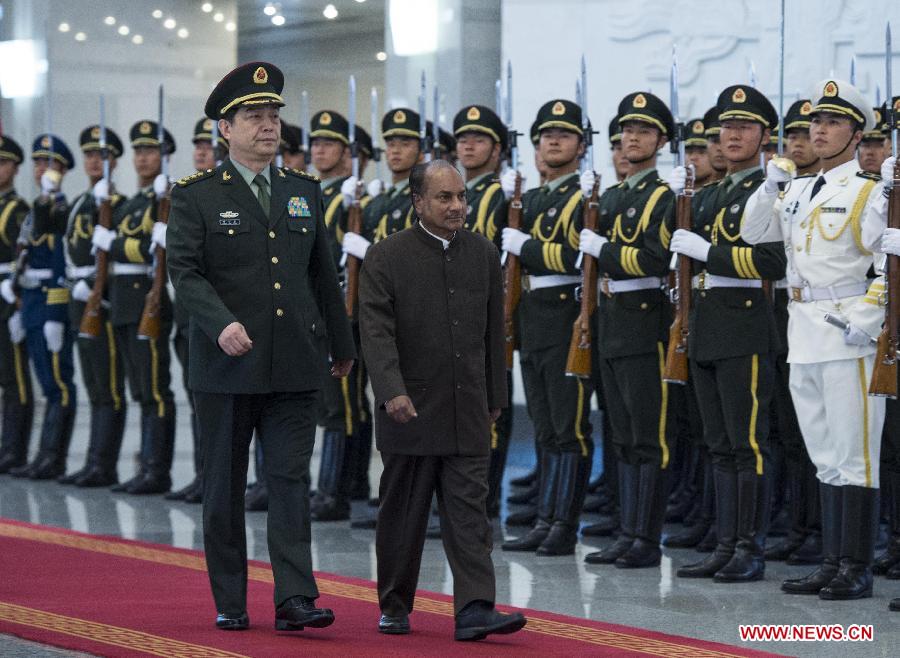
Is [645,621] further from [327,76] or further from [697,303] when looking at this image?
[327,76]

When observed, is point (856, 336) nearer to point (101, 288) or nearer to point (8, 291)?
point (101, 288)

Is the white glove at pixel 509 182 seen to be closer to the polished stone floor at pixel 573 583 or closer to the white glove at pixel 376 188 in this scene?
the white glove at pixel 376 188

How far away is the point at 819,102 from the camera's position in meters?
5.80

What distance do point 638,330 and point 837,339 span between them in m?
0.99

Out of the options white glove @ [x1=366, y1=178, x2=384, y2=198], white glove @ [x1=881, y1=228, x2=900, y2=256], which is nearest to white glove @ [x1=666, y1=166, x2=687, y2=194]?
white glove @ [x1=881, y1=228, x2=900, y2=256]

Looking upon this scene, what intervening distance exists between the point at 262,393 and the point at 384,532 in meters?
0.54

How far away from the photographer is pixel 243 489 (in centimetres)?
499

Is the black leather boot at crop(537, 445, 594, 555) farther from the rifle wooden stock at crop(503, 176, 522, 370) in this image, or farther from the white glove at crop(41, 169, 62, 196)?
the white glove at crop(41, 169, 62, 196)

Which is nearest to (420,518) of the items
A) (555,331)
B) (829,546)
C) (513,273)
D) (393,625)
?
(393,625)

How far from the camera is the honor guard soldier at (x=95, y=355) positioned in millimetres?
9008

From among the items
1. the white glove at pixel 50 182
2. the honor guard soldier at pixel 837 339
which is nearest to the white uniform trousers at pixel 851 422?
the honor guard soldier at pixel 837 339

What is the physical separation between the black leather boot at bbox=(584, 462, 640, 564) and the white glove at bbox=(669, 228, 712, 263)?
0.87 metres

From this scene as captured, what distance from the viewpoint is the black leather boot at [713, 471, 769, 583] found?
19.9ft

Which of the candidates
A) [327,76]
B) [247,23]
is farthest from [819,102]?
[247,23]
